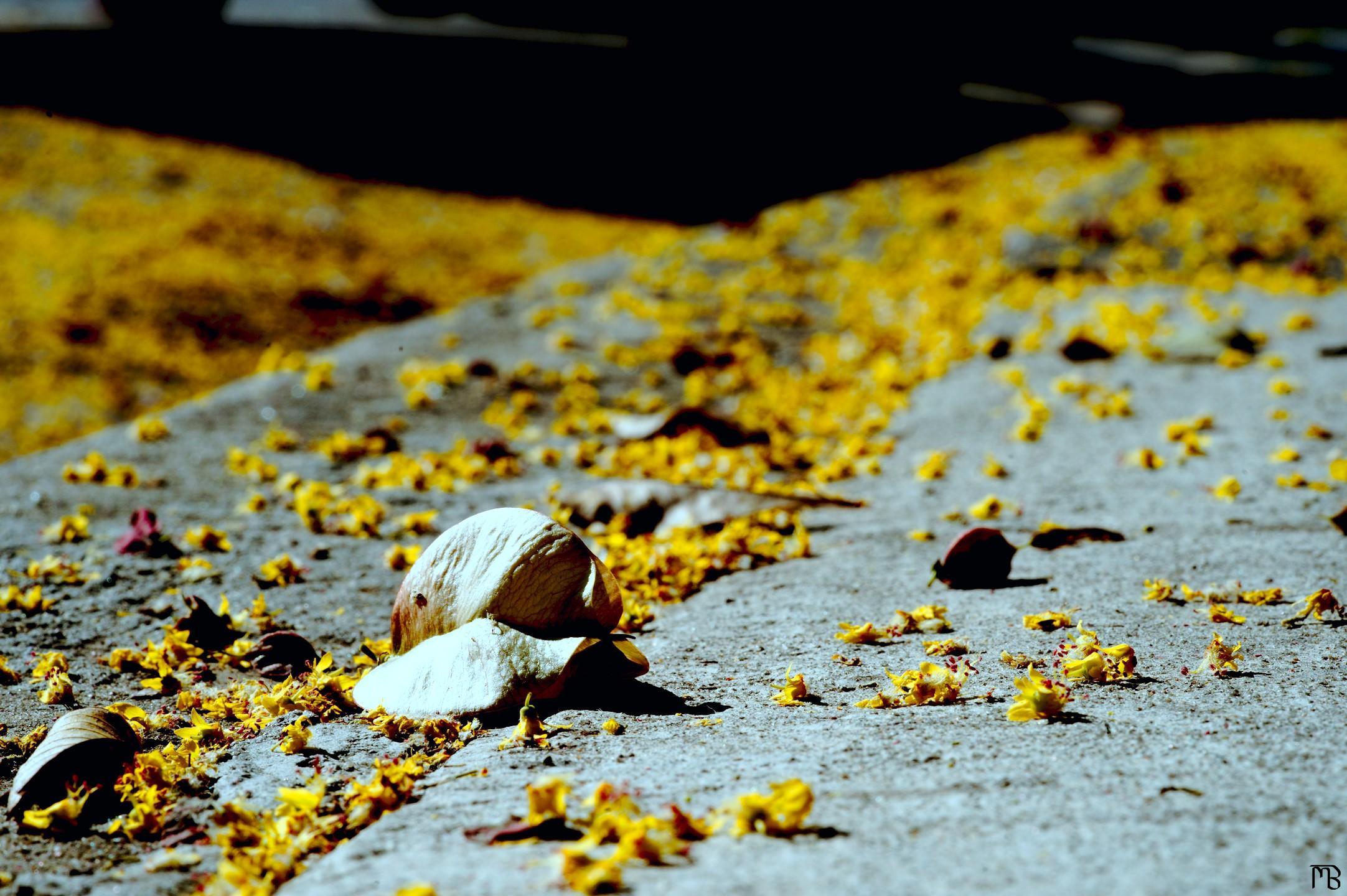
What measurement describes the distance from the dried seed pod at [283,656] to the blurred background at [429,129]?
12.0 ft

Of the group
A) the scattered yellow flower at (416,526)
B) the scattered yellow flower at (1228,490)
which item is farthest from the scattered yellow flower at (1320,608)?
the scattered yellow flower at (416,526)

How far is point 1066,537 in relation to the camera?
2648 mm

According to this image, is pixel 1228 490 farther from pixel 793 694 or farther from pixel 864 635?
pixel 793 694

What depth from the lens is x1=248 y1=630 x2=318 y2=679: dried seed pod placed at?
2.16m

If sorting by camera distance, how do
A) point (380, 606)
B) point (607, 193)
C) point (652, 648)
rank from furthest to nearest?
point (607, 193) < point (380, 606) < point (652, 648)

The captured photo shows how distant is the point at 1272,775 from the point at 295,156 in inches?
366

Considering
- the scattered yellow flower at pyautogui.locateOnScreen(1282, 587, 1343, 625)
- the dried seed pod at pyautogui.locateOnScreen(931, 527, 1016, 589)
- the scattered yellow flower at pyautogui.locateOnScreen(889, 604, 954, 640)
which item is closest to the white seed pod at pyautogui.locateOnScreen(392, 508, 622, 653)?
the scattered yellow flower at pyautogui.locateOnScreen(889, 604, 954, 640)

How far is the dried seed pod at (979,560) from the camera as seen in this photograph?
93.3 inches

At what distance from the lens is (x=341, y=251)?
762cm

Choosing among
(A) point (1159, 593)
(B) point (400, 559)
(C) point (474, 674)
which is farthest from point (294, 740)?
(A) point (1159, 593)

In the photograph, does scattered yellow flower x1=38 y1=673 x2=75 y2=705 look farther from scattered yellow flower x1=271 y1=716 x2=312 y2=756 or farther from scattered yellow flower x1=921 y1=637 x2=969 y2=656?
scattered yellow flower x1=921 y1=637 x2=969 y2=656

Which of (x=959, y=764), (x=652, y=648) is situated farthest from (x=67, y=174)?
(x=959, y=764)

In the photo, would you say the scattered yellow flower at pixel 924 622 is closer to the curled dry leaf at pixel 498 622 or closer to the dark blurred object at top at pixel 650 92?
the curled dry leaf at pixel 498 622

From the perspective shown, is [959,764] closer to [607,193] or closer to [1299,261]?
[1299,261]
